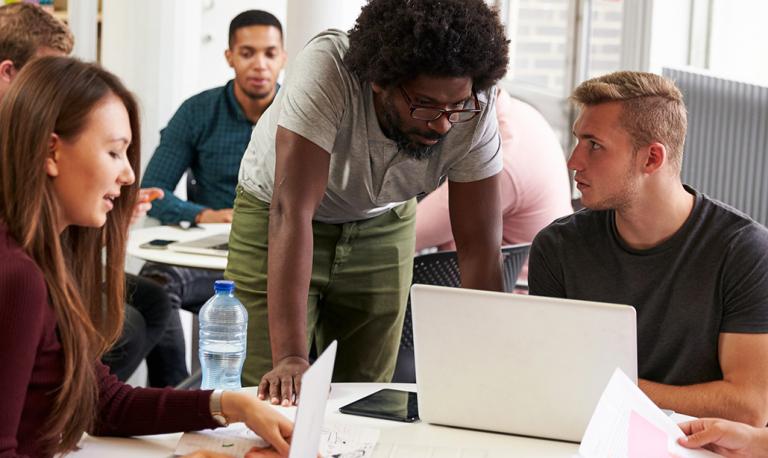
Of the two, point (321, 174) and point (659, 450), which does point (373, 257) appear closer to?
point (321, 174)

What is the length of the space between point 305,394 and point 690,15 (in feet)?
11.4

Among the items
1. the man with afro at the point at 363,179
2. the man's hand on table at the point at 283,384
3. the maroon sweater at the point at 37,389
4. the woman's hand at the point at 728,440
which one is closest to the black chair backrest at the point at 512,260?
the man with afro at the point at 363,179

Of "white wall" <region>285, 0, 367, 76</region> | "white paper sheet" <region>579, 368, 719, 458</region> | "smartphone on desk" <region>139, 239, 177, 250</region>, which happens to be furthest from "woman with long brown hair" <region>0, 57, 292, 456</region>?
"white wall" <region>285, 0, 367, 76</region>

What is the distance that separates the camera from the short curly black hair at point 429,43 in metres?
1.73

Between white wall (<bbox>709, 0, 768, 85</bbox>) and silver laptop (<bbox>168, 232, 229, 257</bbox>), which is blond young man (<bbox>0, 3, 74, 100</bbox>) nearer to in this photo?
silver laptop (<bbox>168, 232, 229, 257</bbox>)

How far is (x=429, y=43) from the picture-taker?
173 centimetres

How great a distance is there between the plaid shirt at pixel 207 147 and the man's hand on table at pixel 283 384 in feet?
7.70

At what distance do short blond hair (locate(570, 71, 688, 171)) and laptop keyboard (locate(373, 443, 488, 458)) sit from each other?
77cm

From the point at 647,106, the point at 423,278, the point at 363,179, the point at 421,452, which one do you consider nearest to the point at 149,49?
the point at 423,278

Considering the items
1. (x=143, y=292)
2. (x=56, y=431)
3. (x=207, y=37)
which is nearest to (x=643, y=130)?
(x=56, y=431)

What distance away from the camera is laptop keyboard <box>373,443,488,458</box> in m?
1.45

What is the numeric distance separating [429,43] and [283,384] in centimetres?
62

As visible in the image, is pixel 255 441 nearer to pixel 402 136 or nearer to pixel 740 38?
pixel 402 136

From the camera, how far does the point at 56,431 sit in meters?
1.34
